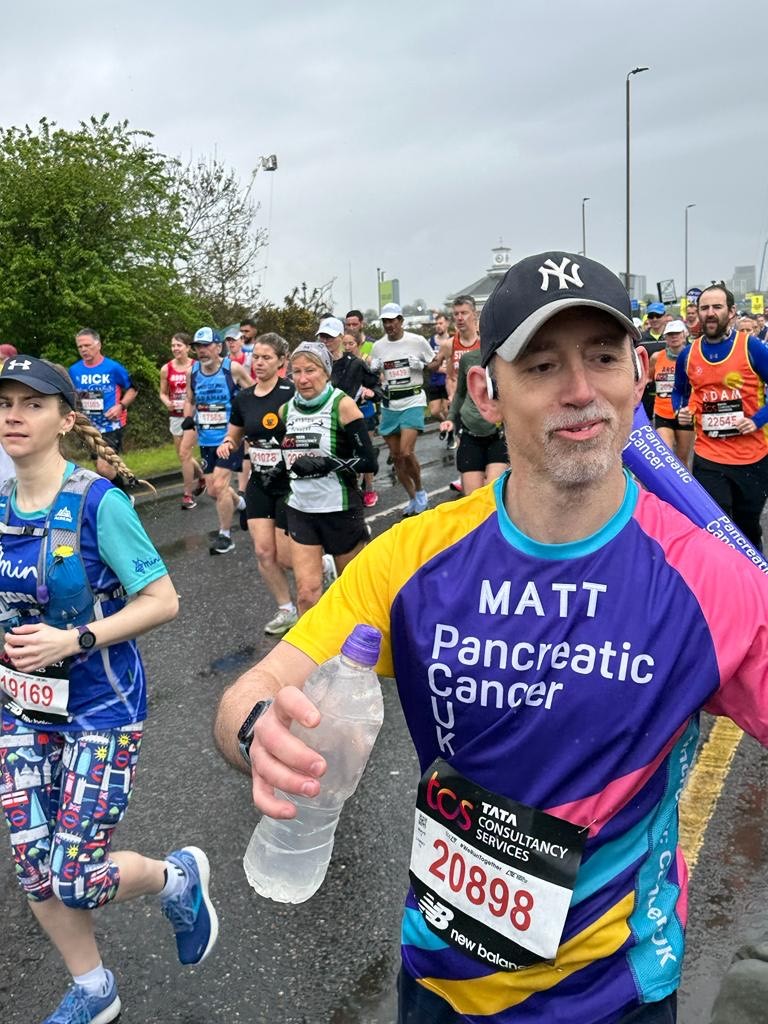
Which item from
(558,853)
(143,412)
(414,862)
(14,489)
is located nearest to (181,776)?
(14,489)

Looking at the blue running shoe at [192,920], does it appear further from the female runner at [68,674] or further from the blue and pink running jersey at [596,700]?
the blue and pink running jersey at [596,700]

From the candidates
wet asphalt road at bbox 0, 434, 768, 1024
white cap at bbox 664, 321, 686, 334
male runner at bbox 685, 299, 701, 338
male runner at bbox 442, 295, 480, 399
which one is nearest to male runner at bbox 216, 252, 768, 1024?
wet asphalt road at bbox 0, 434, 768, 1024

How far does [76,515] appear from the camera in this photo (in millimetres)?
2857

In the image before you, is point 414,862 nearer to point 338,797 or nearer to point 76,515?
point 338,797

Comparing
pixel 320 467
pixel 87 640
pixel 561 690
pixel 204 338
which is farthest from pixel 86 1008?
pixel 204 338

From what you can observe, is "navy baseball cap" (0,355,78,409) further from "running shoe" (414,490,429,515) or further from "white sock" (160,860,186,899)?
"running shoe" (414,490,429,515)

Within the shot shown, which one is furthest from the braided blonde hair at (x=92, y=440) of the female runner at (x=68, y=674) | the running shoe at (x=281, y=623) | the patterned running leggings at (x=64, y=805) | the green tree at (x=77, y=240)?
the green tree at (x=77, y=240)

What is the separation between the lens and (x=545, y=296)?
1653 mm

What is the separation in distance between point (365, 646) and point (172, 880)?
6.46 ft

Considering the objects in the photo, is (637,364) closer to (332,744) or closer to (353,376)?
(332,744)

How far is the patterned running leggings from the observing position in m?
2.76

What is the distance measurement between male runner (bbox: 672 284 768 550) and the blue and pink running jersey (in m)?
5.24

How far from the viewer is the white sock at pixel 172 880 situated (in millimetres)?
3066

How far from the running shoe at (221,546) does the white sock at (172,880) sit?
5.89 metres
